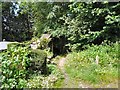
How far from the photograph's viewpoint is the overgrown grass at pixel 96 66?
6.32 meters

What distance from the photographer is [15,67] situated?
6.11m

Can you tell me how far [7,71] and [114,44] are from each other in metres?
Result: 3.94

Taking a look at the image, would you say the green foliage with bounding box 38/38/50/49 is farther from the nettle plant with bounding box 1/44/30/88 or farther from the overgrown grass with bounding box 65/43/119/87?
the nettle plant with bounding box 1/44/30/88

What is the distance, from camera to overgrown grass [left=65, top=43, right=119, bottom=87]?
20.8ft

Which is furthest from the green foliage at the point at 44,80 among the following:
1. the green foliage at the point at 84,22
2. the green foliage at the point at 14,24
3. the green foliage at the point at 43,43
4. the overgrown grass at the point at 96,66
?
the green foliage at the point at 14,24

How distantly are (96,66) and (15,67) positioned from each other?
230 centimetres

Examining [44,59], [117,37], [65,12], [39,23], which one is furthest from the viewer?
[39,23]

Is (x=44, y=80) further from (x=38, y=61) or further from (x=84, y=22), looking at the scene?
(x=84, y=22)

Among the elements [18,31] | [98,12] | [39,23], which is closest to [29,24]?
[18,31]

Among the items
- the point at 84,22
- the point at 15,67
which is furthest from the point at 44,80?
the point at 84,22

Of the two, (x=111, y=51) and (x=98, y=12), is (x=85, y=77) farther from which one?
(x=98, y=12)

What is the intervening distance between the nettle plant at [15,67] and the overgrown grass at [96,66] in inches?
53.4

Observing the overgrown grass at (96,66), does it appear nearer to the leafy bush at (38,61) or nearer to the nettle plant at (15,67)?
the leafy bush at (38,61)

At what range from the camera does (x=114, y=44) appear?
329 inches
